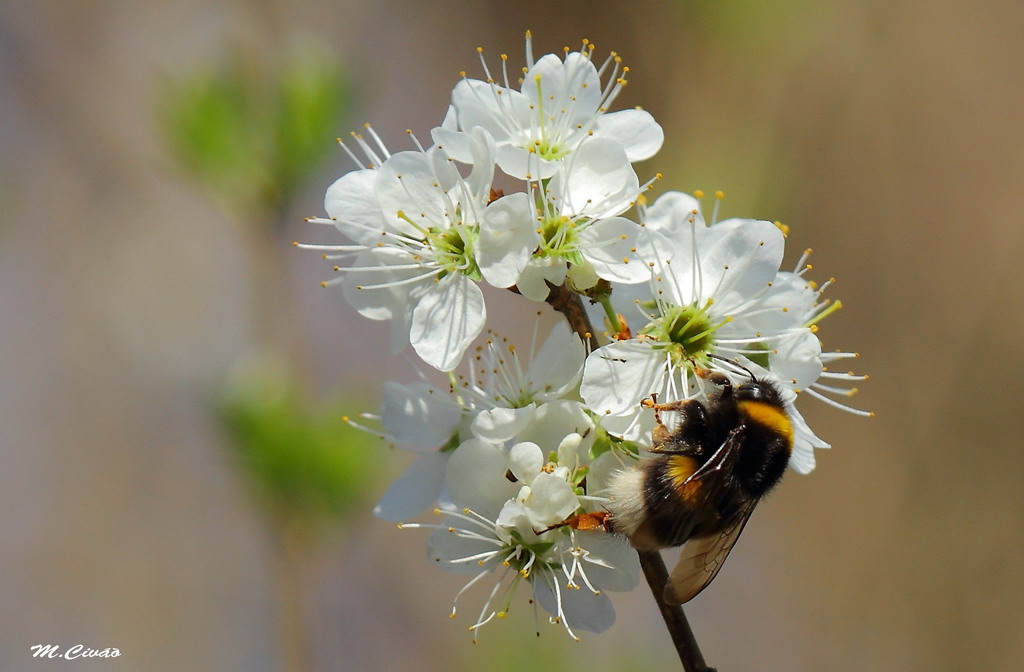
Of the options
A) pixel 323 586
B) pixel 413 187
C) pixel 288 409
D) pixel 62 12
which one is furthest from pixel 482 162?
pixel 62 12

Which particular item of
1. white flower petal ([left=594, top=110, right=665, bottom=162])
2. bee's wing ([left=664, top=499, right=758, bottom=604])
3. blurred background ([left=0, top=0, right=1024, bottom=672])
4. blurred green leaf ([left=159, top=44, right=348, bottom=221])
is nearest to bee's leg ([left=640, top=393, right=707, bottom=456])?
bee's wing ([left=664, top=499, right=758, bottom=604])

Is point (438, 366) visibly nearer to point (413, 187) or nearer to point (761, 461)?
point (413, 187)

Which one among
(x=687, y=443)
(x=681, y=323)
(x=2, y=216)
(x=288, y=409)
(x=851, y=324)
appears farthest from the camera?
(x=851, y=324)

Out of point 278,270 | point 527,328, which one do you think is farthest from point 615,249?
point 527,328

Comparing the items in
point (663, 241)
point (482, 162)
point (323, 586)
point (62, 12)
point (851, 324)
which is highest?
point (62, 12)

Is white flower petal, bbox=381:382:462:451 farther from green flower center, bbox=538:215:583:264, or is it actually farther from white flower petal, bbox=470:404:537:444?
green flower center, bbox=538:215:583:264

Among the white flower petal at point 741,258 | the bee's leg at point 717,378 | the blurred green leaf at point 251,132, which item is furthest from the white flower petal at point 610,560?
the blurred green leaf at point 251,132

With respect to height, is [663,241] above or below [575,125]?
below

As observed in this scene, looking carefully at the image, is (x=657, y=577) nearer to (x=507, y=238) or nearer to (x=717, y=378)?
(x=717, y=378)
